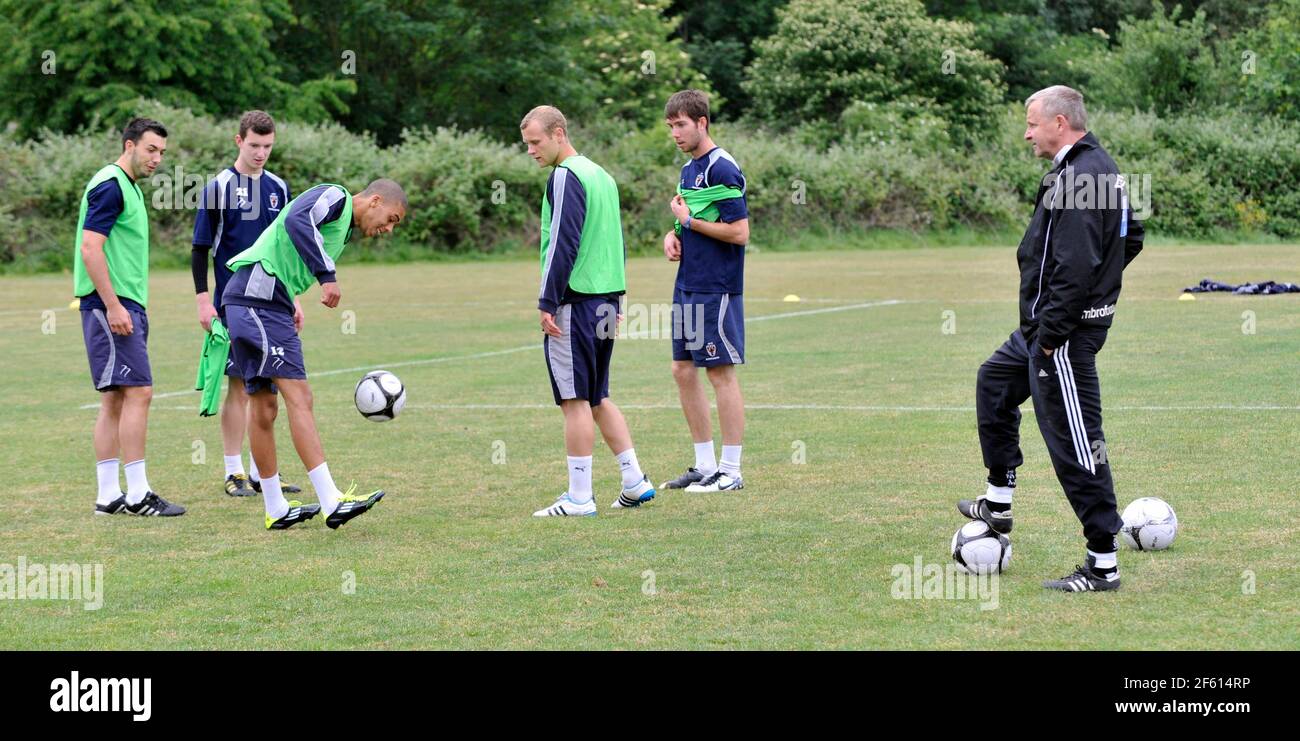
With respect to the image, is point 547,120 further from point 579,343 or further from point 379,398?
point 379,398

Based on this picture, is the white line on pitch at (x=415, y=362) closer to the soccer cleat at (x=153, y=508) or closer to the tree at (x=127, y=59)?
the soccer cleat at (x=153, y=508)

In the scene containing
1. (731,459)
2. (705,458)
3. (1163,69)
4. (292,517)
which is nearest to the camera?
(292,517)

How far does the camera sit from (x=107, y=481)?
9086 millimetres

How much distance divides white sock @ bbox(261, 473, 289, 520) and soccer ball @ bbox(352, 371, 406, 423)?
3.60ft

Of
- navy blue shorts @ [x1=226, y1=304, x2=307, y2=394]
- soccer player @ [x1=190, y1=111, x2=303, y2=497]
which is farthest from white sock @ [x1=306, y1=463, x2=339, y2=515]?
soccer player @ [x1=190, y1=111, x2=303, y2=497]

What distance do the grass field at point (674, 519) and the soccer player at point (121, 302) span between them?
0.26m

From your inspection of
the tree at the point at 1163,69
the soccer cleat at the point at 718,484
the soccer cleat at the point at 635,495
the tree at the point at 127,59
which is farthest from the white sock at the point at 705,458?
the tree at the point at 1163,69

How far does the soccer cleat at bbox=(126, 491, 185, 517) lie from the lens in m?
9.04

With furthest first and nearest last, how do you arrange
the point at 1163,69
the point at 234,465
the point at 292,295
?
1. the point at 1163,69
2. the point at 234,465
3. the point at 292,295

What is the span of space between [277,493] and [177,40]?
142 ft

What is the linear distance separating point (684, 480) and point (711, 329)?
Result: 36.8 inches

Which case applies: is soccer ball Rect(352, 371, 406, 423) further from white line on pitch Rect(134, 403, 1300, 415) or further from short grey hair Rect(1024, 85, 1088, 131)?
short grey hair Rect(1024, 85, 1088, 131)

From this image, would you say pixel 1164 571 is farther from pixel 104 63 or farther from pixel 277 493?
pixel 104 63

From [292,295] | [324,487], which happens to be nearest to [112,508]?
[324,487]
